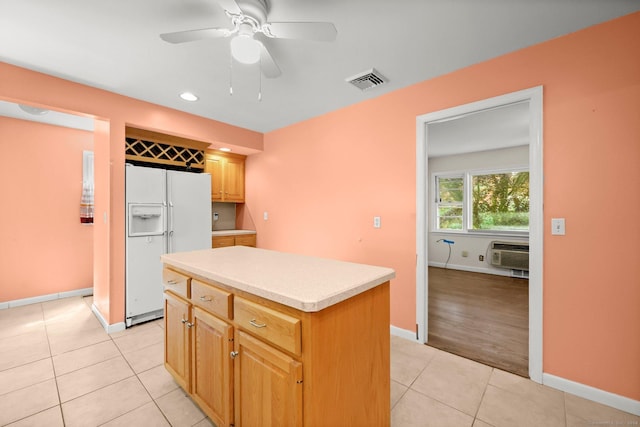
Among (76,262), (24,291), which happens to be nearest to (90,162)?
(76,262)

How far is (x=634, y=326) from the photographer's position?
5.42 ft

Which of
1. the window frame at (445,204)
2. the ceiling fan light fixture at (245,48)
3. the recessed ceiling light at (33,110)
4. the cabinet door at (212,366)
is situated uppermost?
the recessed ceiling light at (33,110)

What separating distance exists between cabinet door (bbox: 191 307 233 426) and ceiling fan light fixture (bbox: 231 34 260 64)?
1482mm

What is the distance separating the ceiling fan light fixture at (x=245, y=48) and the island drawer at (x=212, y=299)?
4.34 feet

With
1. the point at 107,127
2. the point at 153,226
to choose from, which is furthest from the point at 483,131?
the point at 107,127

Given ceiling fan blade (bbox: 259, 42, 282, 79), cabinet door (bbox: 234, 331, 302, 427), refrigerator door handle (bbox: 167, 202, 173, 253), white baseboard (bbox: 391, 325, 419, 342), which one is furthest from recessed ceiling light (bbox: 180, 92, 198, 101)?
white baseboard (bbox: 391, 325, 419, 342)

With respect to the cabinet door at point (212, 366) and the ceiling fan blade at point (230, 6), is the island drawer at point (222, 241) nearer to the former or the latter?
the cabinet door at point (212, 366)

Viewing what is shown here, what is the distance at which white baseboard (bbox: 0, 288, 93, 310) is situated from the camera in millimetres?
3402

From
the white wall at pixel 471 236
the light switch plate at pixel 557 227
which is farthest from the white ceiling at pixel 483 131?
the light switch plate at pixel 557 227

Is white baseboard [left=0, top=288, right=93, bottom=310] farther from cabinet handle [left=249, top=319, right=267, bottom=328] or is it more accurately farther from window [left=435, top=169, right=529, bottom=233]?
window [left=435, top=169, right=529, bottom=233]

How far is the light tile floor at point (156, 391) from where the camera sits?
5.33 feet

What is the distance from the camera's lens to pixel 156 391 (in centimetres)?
188

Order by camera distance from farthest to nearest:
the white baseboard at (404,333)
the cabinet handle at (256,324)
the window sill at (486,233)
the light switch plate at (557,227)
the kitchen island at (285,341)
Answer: the window sill at (486,233) < the white baseboard at (404,333) < the light switch plate at (557,227) < the cabinet handle at (256,324) < the kitchen island at (285,341)

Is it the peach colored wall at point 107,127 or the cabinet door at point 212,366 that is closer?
the cabinet door at point 212,366
